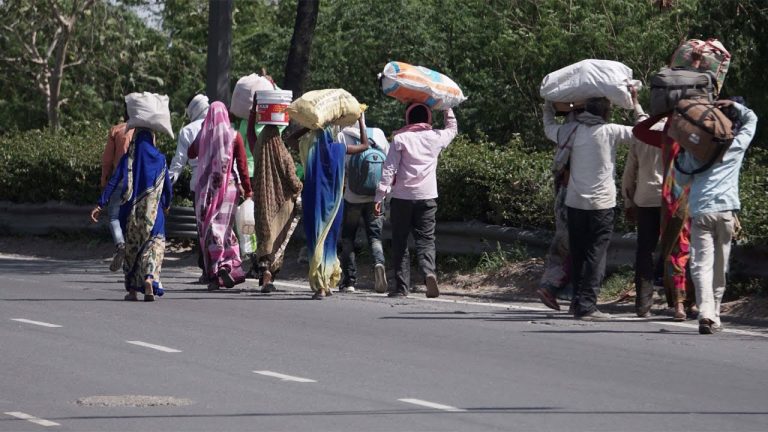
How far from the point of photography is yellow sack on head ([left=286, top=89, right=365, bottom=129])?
582 inches

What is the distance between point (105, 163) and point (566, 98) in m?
6.84

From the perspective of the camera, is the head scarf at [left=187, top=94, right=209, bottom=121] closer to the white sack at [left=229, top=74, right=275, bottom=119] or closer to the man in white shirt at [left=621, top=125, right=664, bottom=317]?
the white sack at [left=229, top=74, right=275, bottom=119]

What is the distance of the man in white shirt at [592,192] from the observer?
514 inches

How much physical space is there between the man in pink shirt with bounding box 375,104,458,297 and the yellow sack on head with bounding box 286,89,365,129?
497mm

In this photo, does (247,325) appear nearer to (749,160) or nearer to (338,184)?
(338,184)

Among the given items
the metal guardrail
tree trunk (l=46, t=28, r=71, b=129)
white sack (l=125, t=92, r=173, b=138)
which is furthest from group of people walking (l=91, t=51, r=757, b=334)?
tree trunk (l=46, t=28, r=71, b=129)

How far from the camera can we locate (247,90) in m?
16.2

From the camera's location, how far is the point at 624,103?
43.0ft

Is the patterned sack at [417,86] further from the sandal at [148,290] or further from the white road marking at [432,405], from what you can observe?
the white road marking at [432,405]

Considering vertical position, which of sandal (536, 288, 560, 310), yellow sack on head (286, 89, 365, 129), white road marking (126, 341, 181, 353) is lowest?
white road marking (126, 341, 181, 353)

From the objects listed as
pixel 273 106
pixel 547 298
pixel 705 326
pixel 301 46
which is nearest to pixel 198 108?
pixel 273 106

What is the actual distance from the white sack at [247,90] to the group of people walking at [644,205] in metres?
3.66

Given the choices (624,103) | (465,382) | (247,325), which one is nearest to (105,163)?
(247,325)

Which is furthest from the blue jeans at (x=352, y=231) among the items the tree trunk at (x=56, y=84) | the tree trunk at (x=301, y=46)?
the tree trunk at (x=56, y=84)
